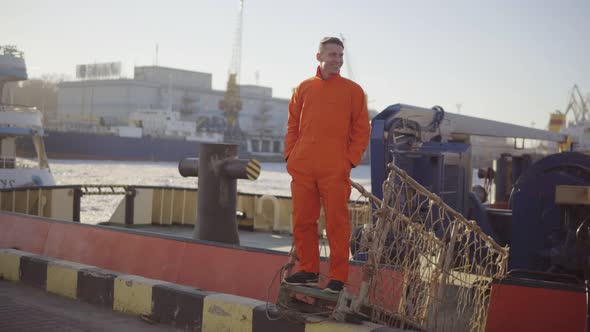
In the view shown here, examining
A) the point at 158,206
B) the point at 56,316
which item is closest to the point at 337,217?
the point at 56,316

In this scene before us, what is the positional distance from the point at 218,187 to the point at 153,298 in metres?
2.95

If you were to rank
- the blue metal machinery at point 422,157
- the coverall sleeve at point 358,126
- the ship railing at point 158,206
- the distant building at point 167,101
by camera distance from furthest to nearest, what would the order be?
the distant building at point 167,101 → the ship railing at point 158,206 → the blue metal machinery at point 422,157 → the coverall sleeve at point 358,126

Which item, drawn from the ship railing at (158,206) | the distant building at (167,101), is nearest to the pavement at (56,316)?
the ship railing at (158,206)

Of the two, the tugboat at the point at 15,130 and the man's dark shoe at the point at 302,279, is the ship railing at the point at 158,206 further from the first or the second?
the tugboat at the point at 15,130

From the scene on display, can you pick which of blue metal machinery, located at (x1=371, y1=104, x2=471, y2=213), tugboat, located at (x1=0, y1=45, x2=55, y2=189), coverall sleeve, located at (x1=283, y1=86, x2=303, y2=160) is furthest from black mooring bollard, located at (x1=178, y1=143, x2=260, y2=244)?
tugboat, located at (x1=0, y1=45, x2=55, y2=189)

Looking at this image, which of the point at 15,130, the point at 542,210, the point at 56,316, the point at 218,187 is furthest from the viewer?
the point at 15,130

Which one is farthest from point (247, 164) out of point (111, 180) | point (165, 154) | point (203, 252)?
point (165, 154)

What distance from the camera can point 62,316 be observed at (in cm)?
649

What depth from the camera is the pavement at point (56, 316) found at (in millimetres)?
6047

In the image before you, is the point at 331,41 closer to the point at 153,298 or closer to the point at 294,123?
the point at 294,123

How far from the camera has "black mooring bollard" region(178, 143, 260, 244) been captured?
9242 millimetres

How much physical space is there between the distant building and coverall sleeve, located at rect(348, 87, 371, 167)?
106m

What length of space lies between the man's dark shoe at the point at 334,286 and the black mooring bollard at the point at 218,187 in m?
4.30

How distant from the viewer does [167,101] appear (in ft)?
390
